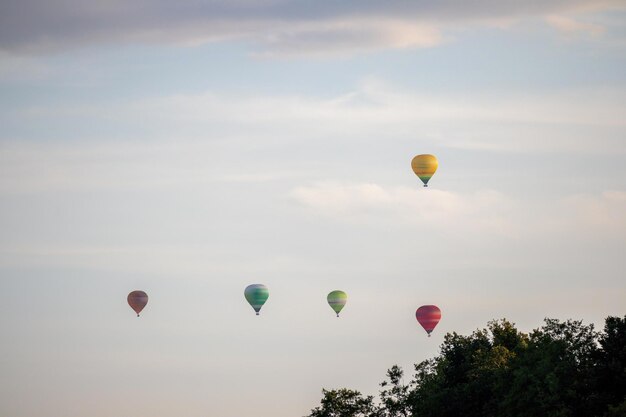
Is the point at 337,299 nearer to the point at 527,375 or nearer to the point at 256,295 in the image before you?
the point at 256,295

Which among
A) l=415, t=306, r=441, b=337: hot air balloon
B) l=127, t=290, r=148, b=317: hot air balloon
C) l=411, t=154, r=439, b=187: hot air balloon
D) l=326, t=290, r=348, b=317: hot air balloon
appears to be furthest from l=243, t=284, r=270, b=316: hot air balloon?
l=411, t=154, r=439, b=187: hot air balloon

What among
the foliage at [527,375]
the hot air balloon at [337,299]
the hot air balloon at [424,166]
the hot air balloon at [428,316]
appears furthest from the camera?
the hot air balloon at [337,299]

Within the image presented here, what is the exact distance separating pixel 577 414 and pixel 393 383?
59.9m

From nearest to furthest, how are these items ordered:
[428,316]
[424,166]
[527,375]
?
[527,375], [424,166], [428,316]

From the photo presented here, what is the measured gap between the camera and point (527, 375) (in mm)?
131500

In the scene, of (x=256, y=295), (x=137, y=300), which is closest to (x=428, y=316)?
(x=256, y=295)

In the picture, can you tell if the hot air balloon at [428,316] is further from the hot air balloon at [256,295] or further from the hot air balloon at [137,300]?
the hot air balloon at [137,300]

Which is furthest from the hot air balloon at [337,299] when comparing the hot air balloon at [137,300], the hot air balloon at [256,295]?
the hot air balloon at [137,300]

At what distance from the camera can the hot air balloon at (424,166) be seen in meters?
162

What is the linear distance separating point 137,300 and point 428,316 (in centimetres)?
3185

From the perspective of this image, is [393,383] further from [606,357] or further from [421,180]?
[606,357]

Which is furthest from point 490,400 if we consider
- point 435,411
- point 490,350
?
point 490,350

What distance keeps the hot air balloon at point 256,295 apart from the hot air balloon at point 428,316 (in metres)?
16.7

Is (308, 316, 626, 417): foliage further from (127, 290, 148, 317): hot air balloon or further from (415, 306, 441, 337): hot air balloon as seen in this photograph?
(127, 290, 148, 317): hot air balloon
